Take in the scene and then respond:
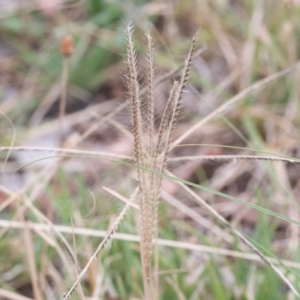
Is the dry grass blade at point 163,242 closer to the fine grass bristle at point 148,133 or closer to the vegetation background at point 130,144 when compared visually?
the vegetation background at point 130,144

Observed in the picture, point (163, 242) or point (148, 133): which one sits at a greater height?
point (148, 133)

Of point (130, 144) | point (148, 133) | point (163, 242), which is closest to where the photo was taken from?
point (148, 133)

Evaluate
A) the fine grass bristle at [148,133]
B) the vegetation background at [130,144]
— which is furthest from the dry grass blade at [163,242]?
the fine grass bristle at [148,133]

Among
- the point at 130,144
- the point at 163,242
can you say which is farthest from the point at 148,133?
the point at 130,144

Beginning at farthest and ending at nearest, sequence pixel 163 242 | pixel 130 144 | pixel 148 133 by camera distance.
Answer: pixel 130 144 < pixel 163 242 < pixel 148 133

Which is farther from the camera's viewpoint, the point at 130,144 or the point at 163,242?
the point at 130,144

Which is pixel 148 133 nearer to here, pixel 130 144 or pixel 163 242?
pixel 163 242

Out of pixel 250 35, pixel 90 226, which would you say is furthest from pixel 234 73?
pixel 90 226

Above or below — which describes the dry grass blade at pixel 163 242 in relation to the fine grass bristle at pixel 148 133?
below
